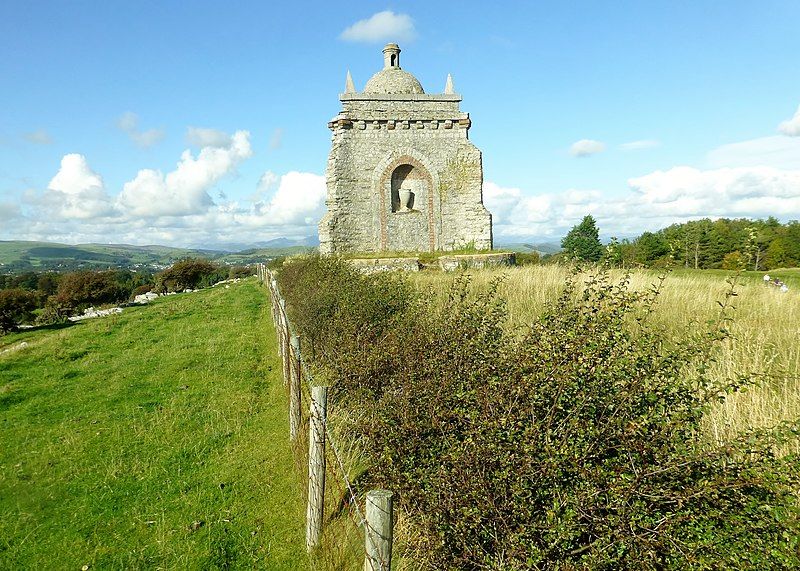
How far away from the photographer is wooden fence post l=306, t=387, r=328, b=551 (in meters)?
4.17

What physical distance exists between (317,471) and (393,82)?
797 inches

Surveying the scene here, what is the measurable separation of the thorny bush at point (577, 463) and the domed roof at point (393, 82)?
19537 millimetres

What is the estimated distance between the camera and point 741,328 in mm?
6508

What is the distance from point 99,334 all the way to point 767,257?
52021 millimetres

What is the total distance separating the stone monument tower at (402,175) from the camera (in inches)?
797

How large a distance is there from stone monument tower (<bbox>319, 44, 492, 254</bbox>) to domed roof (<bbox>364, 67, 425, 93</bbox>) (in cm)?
5

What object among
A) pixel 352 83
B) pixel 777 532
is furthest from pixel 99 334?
pixel 777 532

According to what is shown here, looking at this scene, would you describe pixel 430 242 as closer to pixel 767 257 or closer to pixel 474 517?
pixel 474 517

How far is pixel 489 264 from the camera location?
17.6m

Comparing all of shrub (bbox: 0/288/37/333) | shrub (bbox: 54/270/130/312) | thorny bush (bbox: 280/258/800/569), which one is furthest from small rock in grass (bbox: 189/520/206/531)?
shrub (bbox: 54/270/130/312)

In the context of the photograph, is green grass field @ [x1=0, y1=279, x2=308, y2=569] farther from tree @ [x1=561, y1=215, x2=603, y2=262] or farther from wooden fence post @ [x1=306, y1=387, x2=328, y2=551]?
tree @ [x1=561, y1=215, x2=603, y2=262]

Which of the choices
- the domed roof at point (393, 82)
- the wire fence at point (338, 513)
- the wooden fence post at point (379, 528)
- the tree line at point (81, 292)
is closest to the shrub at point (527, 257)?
the domed roof at point (393, 82)

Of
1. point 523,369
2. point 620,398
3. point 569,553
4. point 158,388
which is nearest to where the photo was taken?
point 569,553

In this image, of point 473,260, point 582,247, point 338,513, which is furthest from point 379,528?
point 473,260
